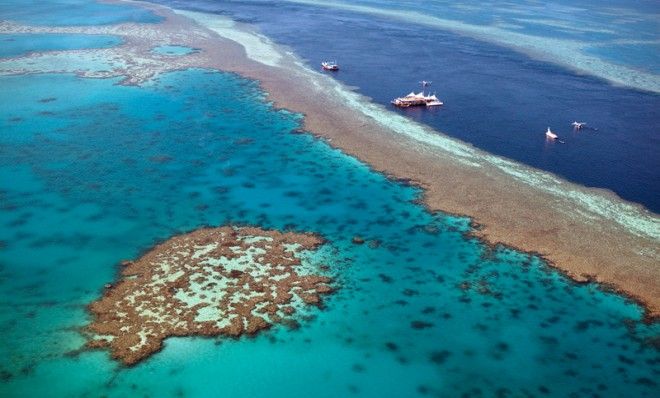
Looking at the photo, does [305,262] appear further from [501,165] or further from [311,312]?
[501,165]

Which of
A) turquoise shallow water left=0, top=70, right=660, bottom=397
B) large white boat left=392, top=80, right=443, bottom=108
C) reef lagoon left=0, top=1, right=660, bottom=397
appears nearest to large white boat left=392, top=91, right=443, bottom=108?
large white boat left=392, top=80, right=443, bottom=108

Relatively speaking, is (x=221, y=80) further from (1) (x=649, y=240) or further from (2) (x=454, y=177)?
(1) (x=649, y=240)

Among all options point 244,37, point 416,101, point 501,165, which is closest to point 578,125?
point 501,165

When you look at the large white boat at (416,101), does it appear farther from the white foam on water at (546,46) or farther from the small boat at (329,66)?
the white foam on water at (546,46)

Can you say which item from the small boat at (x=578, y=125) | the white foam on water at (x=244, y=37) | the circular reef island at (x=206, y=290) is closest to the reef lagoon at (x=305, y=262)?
the circular reef island at (x=206, y=290)

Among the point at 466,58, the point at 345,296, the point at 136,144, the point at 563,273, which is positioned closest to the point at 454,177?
the point at 563,273
